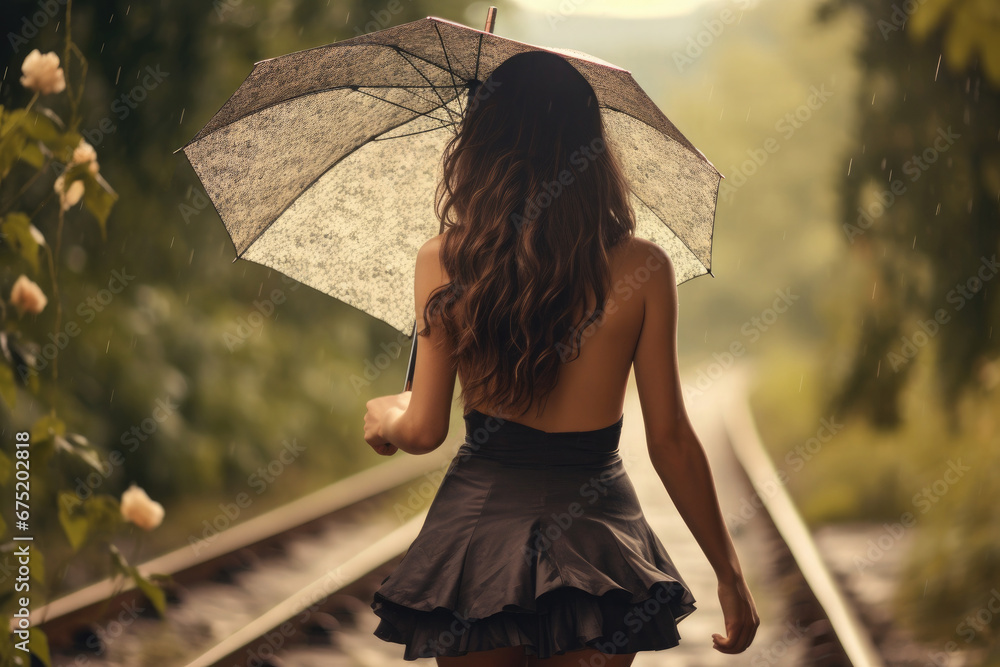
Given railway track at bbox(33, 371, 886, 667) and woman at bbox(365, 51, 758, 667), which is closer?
woman at bbox(365, 51, 758, 667)

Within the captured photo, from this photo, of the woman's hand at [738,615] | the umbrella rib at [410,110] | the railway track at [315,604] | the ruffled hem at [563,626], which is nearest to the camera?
the ruffled hem at [563,626]

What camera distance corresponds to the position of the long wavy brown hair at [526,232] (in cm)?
167

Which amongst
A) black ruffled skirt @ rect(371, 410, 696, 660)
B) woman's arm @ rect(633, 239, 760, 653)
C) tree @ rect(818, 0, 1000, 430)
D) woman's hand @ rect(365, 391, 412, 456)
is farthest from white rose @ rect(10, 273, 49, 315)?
tree @ rect(818, 0, 1000, 430)

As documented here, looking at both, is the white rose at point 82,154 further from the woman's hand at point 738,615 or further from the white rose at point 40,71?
the woman's hand at point 738,615

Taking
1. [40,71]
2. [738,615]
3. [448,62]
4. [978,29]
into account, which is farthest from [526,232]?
[40,71]

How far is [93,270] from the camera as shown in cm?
564

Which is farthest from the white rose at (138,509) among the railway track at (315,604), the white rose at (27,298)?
the railway track at (315,604)

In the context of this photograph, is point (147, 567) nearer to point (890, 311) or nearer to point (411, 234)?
point (411, 234)

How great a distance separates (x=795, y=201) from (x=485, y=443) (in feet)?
76.8

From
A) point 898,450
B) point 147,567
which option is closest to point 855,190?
point 898,450

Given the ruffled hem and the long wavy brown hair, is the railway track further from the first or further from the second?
the long wavy brown hair

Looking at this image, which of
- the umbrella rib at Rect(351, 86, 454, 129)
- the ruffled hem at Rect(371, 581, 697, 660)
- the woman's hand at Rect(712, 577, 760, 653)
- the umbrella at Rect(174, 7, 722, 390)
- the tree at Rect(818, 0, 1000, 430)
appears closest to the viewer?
the ruffled hem at Rect(371, 581, 697, 660)

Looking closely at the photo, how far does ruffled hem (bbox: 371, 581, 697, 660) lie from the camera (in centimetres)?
167

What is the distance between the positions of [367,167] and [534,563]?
4.45ft
